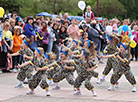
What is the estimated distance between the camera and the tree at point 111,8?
73.8 metres

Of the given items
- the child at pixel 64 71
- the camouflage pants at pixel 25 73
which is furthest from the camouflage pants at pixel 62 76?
the camouflage pants at pixel 25 73

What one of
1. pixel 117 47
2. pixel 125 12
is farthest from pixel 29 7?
pixel 117 47

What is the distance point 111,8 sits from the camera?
7475cm

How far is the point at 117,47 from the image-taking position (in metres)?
11.7

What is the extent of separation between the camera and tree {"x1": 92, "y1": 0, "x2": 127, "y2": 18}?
7375 centimetres

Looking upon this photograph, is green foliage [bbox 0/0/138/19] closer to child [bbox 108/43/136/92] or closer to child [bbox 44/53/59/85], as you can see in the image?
child [bbox 44/53/59/85]

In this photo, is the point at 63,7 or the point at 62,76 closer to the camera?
the point at 62,76

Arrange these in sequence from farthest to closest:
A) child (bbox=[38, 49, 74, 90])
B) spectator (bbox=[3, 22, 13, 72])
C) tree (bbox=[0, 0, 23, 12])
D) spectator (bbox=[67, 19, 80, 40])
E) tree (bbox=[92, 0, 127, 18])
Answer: tree (bbox=[92, 0, 127, 18])
tree (bbox=[0, 0, 23, 12])
spectator (bbox=[67, 19, 80, 40])
spectator (bbox=[3, 22, 13, 72])
child (bbox=[38, 49, 74, 90])

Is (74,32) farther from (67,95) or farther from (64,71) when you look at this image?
(67,95)

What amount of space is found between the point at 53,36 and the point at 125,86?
5.92m

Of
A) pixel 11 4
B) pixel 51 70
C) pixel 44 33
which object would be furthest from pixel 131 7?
pixel 51 70

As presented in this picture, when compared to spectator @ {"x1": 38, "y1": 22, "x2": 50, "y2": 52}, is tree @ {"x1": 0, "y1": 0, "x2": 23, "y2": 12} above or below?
above

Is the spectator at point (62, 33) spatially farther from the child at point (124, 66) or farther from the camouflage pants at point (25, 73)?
the child at point (124, 66)

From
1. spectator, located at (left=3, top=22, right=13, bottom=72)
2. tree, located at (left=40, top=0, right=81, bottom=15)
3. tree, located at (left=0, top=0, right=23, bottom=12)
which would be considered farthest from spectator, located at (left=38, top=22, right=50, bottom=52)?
tree, located at (left=40, top=0, right=81, bottom=15)
